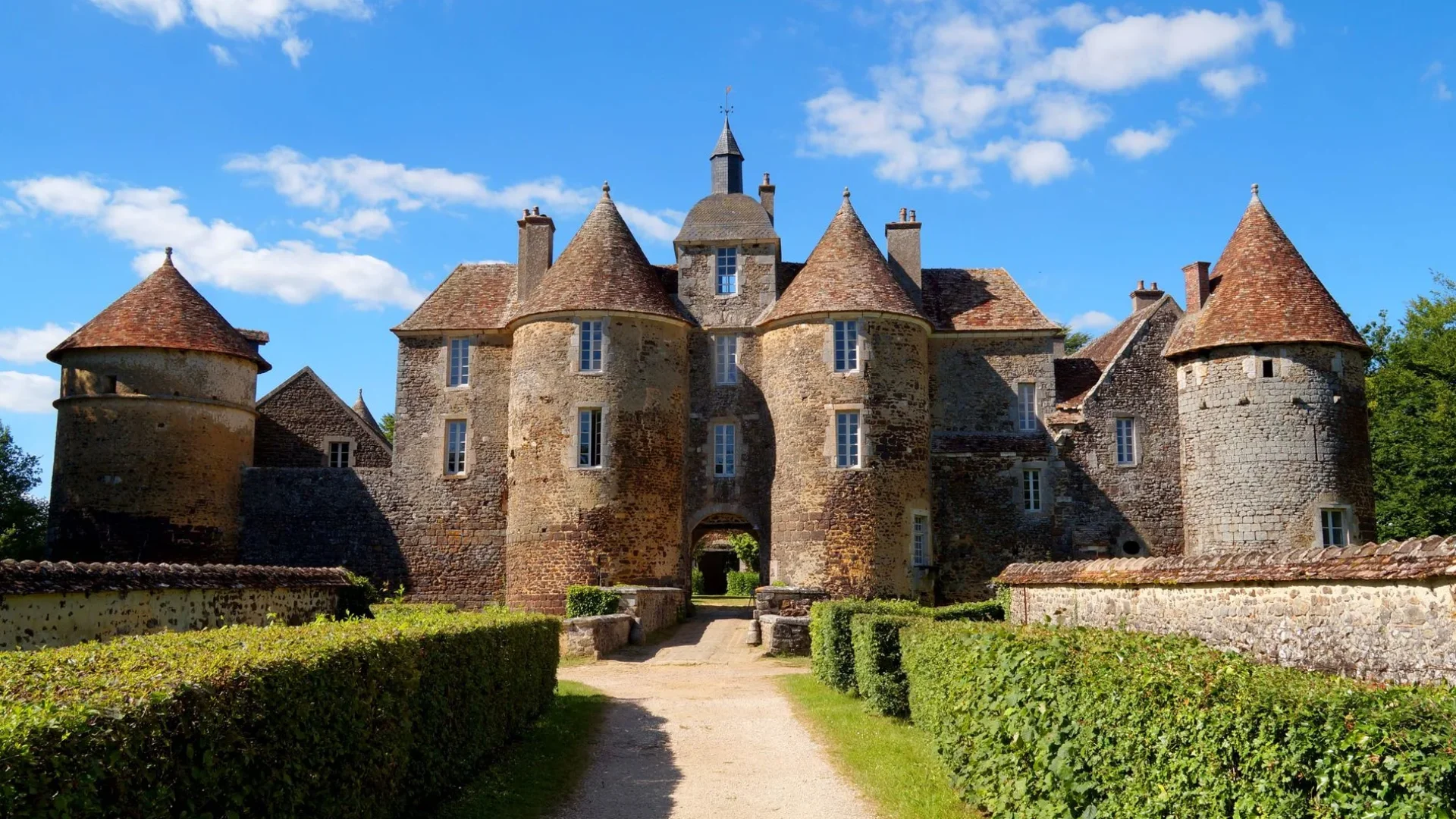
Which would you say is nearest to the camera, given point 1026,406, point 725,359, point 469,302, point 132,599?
point 132,599

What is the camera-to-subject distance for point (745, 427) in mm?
30406

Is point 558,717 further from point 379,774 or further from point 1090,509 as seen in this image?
point 1090,509

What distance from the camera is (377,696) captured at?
843 cm

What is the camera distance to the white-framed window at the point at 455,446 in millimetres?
31766

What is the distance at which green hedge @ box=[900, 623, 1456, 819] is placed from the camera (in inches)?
185

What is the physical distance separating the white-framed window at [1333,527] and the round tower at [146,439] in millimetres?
26797

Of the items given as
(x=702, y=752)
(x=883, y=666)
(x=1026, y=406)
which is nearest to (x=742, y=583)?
(x=1026, y=406)

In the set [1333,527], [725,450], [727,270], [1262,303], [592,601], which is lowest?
[592,601]

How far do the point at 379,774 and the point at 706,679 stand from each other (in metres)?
11.8

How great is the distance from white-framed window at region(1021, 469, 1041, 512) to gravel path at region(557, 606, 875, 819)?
10908 mm

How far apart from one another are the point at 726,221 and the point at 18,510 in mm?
26189

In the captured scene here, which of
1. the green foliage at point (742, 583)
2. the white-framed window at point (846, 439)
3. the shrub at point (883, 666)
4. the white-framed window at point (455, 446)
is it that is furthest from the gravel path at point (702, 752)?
the green foliage at point (742, 583)

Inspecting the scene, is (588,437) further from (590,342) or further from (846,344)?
(846,344)

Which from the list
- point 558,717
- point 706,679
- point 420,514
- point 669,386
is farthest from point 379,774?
point 420,514
